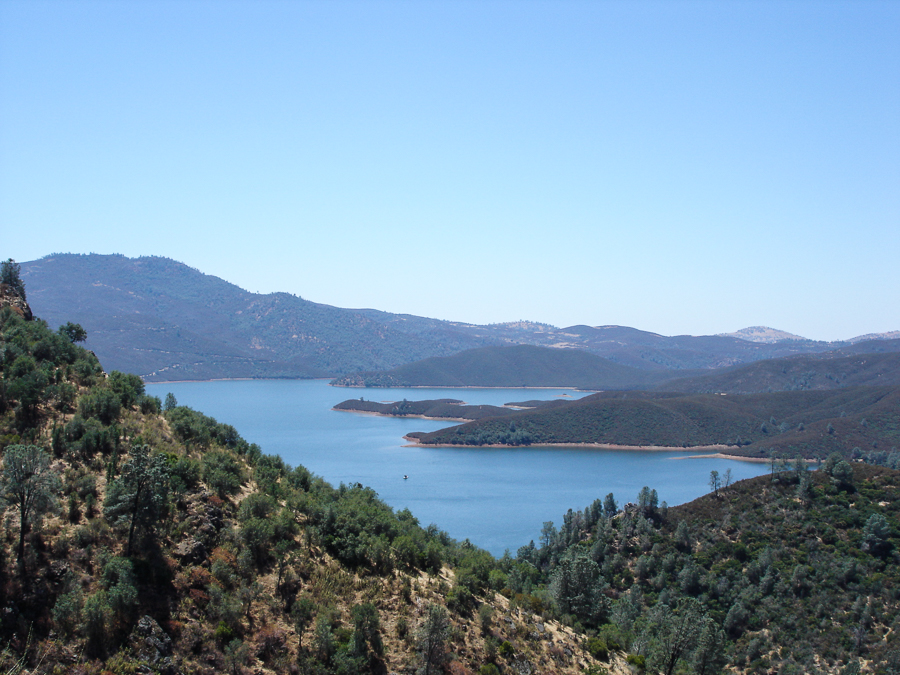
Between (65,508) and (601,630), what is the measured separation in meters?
25.2

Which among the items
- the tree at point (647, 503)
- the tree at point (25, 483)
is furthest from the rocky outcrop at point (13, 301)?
the tree at point (647, 503)

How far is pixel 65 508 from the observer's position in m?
20.0

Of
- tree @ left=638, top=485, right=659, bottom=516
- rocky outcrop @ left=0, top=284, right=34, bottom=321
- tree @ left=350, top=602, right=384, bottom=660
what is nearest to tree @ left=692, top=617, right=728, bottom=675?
tree @ left=350, top=602, right=384, bottom=660

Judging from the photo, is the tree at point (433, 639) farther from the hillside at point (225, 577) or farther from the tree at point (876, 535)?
the tree at point (876, 535)

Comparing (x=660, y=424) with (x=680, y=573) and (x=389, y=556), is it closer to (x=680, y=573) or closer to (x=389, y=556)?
(x=680, y=573)

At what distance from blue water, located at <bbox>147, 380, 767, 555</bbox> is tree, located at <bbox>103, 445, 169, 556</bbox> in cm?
5807

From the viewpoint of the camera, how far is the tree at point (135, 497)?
19781 millimetres

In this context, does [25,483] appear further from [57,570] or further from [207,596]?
[207,596]

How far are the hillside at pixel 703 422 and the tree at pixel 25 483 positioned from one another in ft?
493

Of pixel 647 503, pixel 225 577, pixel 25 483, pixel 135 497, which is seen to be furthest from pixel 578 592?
pixel 647 503

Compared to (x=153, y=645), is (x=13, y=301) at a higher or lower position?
higher

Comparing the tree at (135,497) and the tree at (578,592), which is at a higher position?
the tree at (135,497)

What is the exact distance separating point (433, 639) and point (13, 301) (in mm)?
33145

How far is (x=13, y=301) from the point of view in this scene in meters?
37.3
